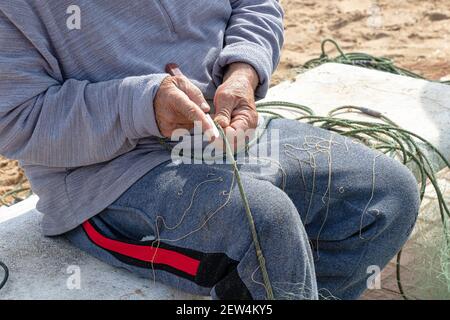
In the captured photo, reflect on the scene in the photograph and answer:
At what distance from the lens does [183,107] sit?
6.81 ft

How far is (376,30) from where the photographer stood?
18.5 feet

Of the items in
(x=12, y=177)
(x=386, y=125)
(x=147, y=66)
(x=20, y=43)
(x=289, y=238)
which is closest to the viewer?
(x=289, y=238)

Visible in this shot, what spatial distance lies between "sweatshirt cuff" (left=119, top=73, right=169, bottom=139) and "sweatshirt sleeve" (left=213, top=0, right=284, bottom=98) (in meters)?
0.36

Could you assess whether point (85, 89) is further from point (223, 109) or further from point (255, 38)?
point (255, 38)

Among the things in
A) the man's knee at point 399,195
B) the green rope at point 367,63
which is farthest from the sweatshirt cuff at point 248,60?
the green rope at point 367,63

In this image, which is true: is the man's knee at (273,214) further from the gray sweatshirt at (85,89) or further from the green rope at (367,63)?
the green rope at (367,63)

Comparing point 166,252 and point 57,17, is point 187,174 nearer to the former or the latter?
point 166,252

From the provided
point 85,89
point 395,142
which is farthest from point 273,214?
point 395,142

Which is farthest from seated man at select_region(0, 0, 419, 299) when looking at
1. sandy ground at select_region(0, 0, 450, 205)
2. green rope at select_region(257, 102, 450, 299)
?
sandy ground at select_region(0, 0, 450, 205)

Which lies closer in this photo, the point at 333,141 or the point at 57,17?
the point at 57,17

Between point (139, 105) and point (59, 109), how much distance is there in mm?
218

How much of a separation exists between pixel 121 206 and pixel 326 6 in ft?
13.9

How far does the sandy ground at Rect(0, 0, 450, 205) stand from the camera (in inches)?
204
